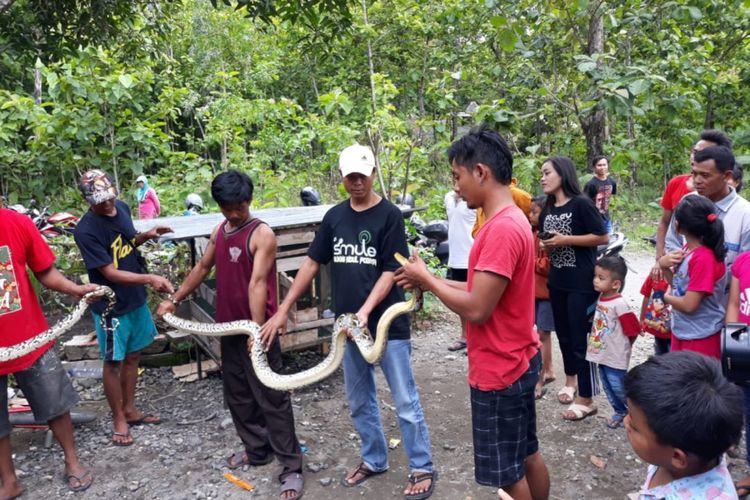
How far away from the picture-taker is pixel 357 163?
3.14 m

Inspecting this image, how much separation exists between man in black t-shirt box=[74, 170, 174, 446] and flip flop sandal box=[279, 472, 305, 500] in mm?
1399

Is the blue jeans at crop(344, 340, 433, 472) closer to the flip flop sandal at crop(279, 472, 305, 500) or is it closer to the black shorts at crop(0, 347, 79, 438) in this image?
the flip flop sandal at crop(279, 472, 305, 500)

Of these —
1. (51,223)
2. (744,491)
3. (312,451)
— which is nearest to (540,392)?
(744,491)

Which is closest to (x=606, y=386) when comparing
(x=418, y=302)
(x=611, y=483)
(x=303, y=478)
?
(x=611, y=483)

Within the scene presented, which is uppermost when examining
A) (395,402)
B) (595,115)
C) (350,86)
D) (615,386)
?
(350,86)

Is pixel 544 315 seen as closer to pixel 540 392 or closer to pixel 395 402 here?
pixel 540 392

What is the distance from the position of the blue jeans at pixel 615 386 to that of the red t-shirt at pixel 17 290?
3.85 m

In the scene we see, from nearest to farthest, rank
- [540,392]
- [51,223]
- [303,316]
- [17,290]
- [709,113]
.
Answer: [17,290], [540,392], [303,316], [51,223], [709,113]

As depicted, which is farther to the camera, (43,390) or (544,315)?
(544,315)

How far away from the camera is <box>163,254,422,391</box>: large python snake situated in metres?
3.06

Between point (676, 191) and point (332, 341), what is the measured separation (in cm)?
321

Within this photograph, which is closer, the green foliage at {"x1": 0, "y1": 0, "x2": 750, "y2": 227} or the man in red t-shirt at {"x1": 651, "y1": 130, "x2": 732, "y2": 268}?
the man in red t-shirt at {"x1": 651, "y1": 130, "x2": 732, "y2": 268}

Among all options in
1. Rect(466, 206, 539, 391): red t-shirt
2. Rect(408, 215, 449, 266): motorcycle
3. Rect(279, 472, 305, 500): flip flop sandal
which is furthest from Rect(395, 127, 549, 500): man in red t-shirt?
Rect(408, 215, 449, 266): motorcycle

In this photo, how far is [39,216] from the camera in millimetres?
7324
